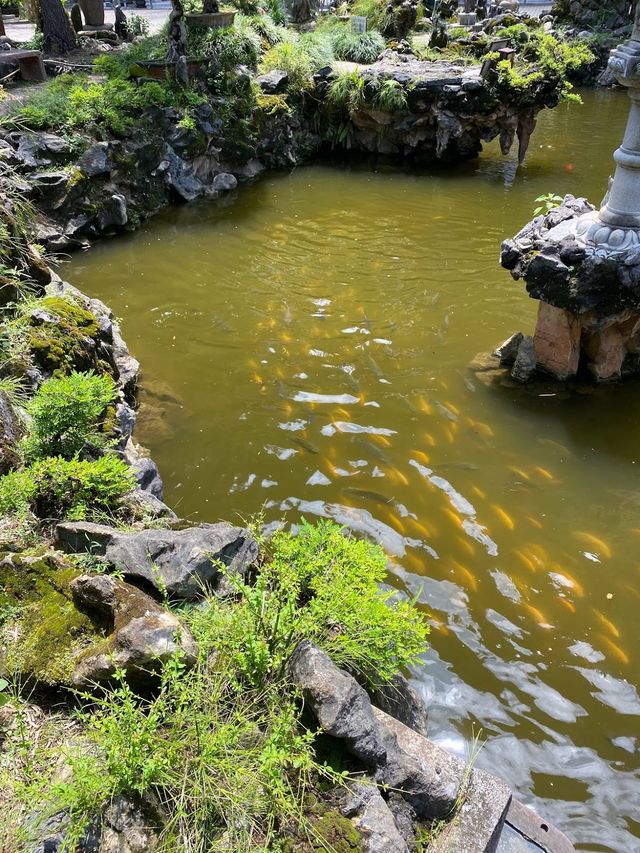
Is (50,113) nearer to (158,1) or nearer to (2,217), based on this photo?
(2,217)

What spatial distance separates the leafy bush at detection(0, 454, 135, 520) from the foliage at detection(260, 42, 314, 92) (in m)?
12.8

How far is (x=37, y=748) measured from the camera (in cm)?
276

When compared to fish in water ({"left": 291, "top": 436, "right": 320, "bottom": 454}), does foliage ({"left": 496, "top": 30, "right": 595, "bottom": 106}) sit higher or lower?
higher

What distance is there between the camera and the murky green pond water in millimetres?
4066

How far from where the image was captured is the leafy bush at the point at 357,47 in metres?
16.0

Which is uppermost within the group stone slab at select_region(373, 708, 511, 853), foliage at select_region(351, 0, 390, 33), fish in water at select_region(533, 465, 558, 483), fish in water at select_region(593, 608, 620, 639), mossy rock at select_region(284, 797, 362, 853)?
foliage at select_region(351, 0, 390, 33)

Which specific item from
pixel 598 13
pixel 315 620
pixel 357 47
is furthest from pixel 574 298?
pixel 598 13

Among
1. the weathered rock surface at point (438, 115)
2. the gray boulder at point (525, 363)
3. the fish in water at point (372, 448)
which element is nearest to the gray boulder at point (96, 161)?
the weathered rock surface at point (438, 115)

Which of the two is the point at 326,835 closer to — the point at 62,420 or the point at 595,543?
the point at 62,420

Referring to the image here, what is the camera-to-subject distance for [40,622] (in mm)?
3191

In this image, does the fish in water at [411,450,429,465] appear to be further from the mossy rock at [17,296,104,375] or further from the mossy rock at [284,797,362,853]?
the mossy rock at [284,797,362,853]

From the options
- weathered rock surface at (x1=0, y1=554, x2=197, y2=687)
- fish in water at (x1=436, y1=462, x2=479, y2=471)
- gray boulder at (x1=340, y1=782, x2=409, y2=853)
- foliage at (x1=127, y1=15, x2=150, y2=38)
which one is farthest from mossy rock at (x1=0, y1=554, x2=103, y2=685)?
foliage at (x1=127, y1=15, x2=150, y2=38)

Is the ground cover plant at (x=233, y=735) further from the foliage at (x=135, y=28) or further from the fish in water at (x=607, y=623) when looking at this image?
the foliage at (x=135, y=28)

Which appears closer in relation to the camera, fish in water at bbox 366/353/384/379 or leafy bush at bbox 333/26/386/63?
fish in water at bbox 366/353/384/379
